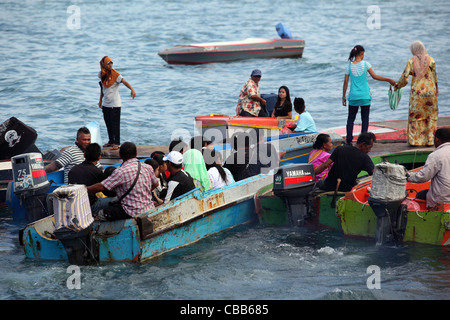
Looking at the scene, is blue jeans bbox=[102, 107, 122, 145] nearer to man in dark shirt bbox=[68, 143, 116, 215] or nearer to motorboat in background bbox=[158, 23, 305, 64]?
man in dark shirt bbox=[68, 143, 116, 215]

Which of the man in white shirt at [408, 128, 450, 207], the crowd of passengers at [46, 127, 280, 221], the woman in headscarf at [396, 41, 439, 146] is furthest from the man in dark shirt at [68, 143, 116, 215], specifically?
the woman in headscarf at [396, 41, 439, 146]

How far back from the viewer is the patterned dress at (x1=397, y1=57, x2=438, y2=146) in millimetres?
10461

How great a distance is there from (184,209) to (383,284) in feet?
9.13

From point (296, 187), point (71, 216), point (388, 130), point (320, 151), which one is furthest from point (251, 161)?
point (388, 130)

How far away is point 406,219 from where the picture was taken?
748cm

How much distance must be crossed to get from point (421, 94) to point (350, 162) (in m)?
3.03

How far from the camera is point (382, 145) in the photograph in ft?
39.0

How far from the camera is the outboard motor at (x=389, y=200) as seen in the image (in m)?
7.16

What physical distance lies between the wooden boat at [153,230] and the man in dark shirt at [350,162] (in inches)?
60.9
